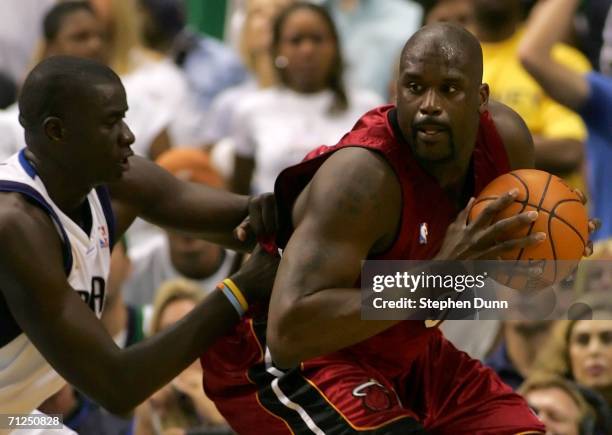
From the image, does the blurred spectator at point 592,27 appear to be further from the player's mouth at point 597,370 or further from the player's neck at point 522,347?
the player's mouth at point 597,370

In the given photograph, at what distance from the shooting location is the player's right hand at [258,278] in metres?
4.22

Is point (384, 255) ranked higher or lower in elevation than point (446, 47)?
lower

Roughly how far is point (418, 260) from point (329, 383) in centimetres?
49

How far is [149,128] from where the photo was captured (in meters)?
7.72

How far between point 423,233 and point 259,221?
2.02ft

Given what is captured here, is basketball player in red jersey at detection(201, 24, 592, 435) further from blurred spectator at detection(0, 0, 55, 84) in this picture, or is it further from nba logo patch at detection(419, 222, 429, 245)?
blurred spectator at detection(0, 0, 55, 84)

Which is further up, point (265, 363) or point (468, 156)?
point (468, 156)

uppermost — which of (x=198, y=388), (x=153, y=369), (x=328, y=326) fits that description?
(x=328, y=326)

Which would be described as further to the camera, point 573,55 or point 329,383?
point 573,55

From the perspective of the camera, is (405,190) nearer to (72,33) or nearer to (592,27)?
(592,27)

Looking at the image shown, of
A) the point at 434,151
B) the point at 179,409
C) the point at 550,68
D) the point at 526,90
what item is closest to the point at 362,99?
the point at 526,90

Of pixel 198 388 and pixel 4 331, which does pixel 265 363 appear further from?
pixel 198 388

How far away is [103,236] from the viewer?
4445mm

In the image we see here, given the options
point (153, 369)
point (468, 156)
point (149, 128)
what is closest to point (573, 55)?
point (149, 128)
